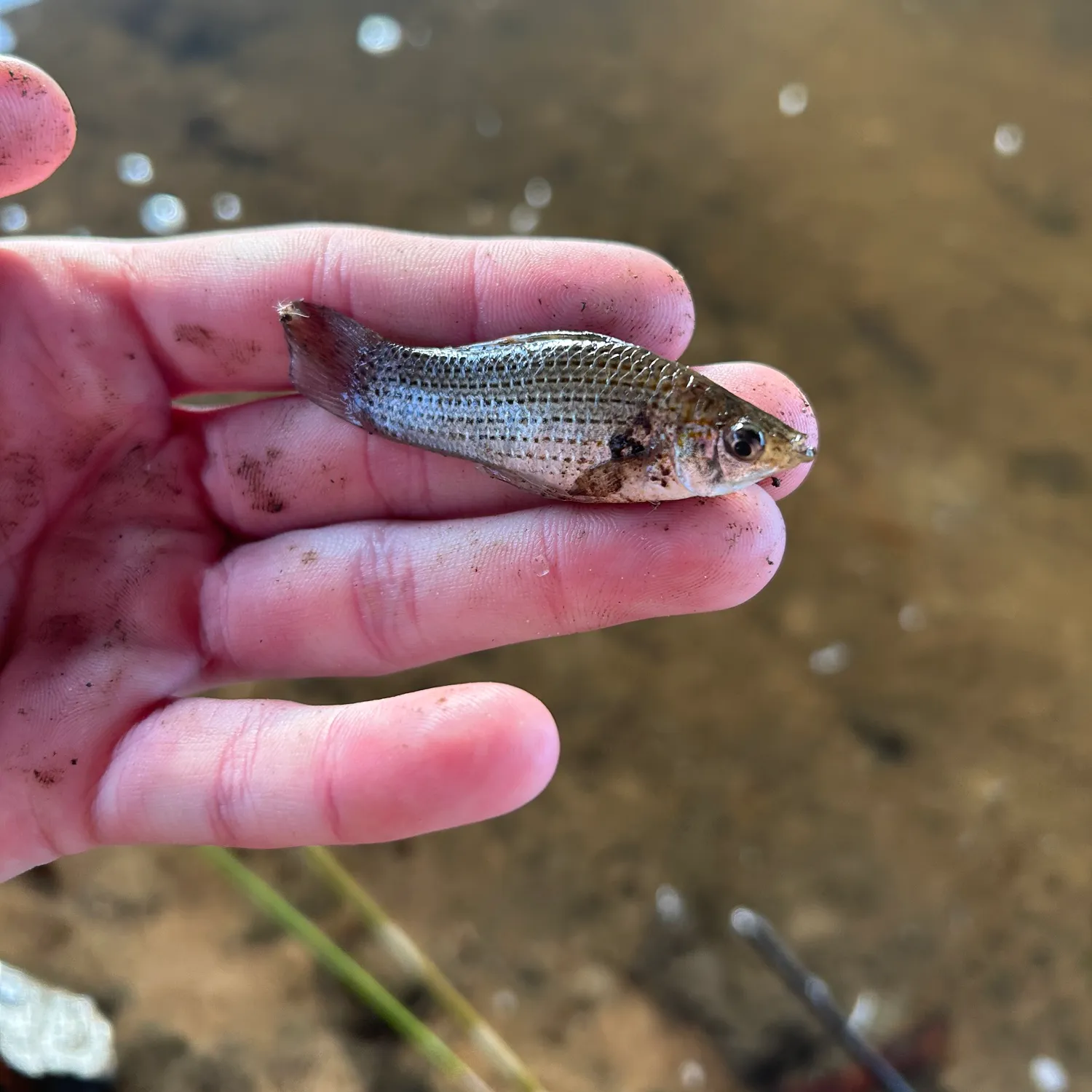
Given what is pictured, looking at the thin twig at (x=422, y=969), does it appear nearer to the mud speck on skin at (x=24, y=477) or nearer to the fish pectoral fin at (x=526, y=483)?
the mud speck on skin at (x=24, y=477)

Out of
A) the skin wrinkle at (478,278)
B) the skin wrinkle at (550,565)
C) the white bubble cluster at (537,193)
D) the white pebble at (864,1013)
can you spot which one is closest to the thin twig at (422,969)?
the white pebble at (864,1013)

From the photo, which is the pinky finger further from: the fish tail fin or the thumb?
the thumb

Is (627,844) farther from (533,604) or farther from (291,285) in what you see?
(291,285)

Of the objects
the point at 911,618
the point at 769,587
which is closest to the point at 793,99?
the point at 769,587

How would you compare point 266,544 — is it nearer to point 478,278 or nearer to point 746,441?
point 478,278

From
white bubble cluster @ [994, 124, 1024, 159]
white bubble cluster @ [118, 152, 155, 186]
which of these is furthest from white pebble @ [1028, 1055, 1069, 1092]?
white bubble cluster @ [118, 152, 155, 186]
